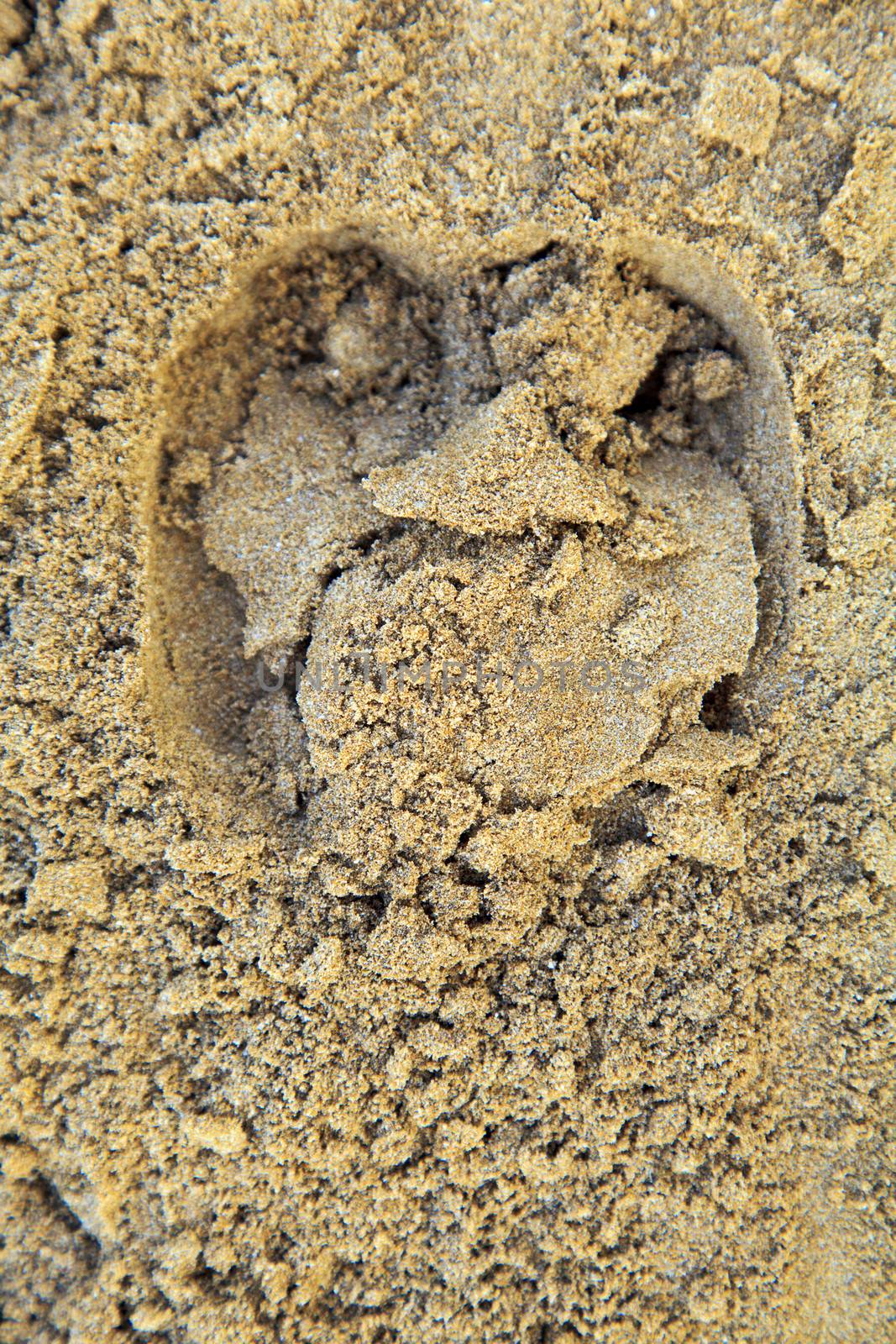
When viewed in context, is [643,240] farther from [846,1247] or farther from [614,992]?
[846,1247]

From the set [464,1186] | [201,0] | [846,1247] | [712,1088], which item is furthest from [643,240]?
[846,1247]

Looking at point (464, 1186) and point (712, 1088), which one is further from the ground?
point (712, 1088)

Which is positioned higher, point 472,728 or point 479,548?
point 479,548

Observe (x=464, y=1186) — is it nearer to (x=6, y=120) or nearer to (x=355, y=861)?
(x=355, y=861)

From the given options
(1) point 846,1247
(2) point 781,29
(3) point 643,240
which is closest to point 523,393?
(3) point 643,240

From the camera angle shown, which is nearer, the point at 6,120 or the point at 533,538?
the point at 533,538

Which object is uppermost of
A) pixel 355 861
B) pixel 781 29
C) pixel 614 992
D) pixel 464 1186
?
pixel 781 29
